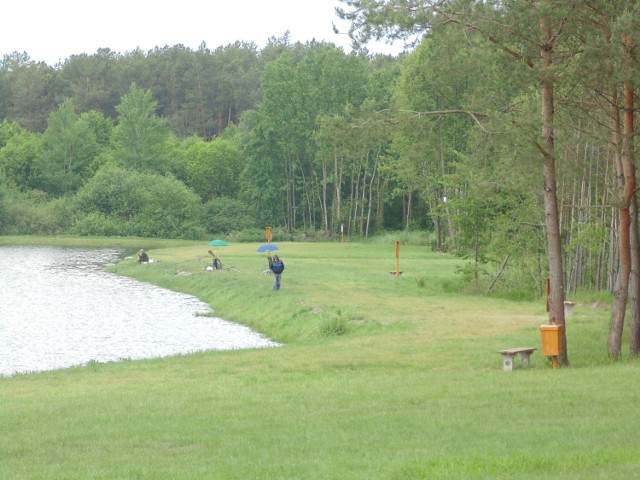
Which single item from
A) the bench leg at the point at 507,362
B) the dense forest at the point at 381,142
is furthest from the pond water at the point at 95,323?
the bench leg at the point at 507,362

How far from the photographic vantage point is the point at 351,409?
46.4 feet

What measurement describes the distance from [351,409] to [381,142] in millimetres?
9050

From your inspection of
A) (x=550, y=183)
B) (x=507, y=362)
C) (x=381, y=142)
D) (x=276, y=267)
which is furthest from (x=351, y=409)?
(x=276, y=267)

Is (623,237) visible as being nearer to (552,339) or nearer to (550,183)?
(550,183)

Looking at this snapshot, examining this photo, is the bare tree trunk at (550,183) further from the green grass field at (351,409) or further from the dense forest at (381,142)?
the green grass field at (351,409)

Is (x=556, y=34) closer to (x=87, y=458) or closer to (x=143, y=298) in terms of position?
(x=87, y=458)

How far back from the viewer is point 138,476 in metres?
10.0

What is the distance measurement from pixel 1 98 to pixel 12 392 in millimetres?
122987

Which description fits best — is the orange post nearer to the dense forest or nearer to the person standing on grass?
the dense forest

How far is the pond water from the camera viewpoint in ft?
87.3

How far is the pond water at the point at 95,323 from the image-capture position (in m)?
26.6

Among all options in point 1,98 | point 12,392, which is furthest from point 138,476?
point 1,98

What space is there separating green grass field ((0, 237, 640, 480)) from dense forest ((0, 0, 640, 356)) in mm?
3621

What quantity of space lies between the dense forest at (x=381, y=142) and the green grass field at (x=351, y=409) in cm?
362
